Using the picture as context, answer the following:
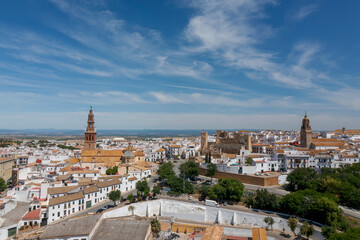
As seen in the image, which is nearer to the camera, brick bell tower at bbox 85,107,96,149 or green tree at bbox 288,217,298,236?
green tree at bbox 288,217,298,236

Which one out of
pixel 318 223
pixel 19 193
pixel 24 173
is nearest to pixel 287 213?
pixel 318 223

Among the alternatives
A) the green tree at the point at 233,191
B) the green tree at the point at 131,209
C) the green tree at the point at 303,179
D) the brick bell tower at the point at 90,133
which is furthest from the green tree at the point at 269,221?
the brick bell tower at the point at 90,133

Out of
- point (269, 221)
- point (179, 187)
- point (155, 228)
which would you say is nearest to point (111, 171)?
point (179, 187)

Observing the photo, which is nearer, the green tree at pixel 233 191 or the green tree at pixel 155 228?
the green tree at pixel 155 228

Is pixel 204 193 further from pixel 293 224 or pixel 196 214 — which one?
pixel 293 224

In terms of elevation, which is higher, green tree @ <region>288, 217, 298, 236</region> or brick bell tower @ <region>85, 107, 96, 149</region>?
brick bell tower @ <region>85, 107, 96, 149</region>

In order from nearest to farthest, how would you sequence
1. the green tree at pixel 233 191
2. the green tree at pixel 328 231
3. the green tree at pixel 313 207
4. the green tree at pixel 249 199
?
1. the green tree at pixel 328 231
2. the green tree at pixel 313 207
3. the green tree at pixel 249 199
4. the green tree at pixel 233 191

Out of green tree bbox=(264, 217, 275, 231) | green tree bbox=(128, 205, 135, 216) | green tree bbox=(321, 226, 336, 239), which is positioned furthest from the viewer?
green tree bbox=(128, 205, 135, 216)

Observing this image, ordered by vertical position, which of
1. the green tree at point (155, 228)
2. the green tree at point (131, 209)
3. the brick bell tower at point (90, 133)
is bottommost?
the green tree at point (155, 228)

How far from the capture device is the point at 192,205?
3406 cm

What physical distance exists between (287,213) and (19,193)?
1475 inches

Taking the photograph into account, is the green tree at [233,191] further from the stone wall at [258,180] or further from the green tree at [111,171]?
the green tree at [111,171]

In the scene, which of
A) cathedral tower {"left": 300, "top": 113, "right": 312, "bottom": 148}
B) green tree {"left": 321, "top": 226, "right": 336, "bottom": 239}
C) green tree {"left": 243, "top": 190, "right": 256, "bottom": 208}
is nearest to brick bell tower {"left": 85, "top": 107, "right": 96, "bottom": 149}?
green tree {"left": 243, "top": 190, "right": 256, "bottom": 208}

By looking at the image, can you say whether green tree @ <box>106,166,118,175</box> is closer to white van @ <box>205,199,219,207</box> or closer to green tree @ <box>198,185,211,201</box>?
green tree @ <box>198,185,211,201</box>
